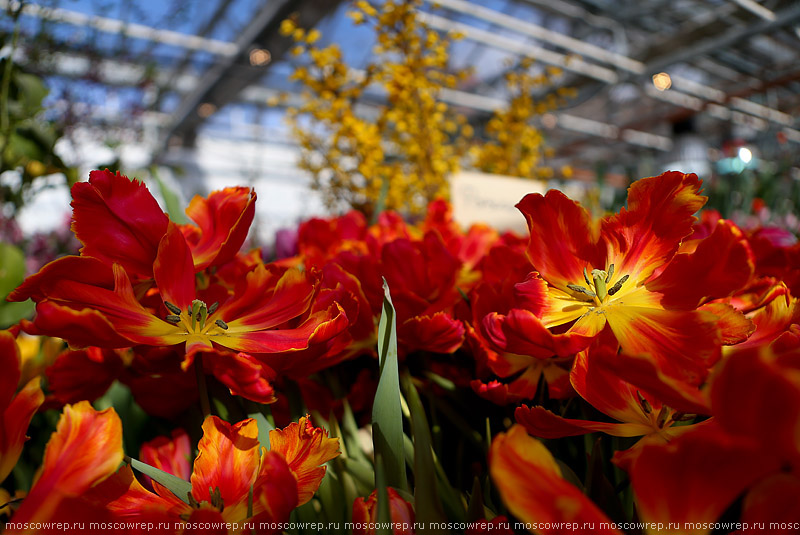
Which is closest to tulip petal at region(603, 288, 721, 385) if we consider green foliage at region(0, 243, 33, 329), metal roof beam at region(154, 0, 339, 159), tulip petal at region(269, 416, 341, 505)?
tulip petal at region(269, 416, 341, 505)

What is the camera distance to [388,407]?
0.71 ft

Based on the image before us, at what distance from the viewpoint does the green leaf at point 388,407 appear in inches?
8.5

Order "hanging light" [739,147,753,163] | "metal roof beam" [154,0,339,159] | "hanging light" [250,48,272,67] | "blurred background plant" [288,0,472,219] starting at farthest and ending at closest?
"hanging light" [250,48,272,67]
"metal roof beam" [154,0,339,159]
"hanging light" [739,147,753,163]
"blurred background plant" [288,0,472,219]

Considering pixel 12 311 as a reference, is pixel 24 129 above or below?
above

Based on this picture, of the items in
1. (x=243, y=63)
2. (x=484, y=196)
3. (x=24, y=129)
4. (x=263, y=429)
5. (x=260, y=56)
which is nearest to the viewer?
(x=263, y=429)

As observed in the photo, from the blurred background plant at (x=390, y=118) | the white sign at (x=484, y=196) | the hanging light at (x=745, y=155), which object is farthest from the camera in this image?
the hanging light at (x=745, y=155)

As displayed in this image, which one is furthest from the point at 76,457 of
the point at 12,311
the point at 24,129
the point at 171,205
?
the point at 24,129

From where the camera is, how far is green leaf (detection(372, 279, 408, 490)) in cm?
22

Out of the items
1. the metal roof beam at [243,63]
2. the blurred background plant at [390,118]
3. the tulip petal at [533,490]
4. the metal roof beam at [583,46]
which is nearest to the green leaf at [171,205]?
the tulip petal at [533,490]

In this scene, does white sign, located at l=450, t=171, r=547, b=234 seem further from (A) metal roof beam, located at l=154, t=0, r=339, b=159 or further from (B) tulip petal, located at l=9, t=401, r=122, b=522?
(A) metal roof beam, located at l=154, t=0, r=339, b=159

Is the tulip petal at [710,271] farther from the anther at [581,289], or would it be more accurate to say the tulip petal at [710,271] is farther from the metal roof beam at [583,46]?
the metal roof beam at [583,46]

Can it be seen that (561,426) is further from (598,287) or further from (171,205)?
(171,205)

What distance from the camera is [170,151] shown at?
835 centimetres

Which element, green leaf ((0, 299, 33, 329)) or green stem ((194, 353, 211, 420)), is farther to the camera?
green leaf ((0, 299, 33, 329))
